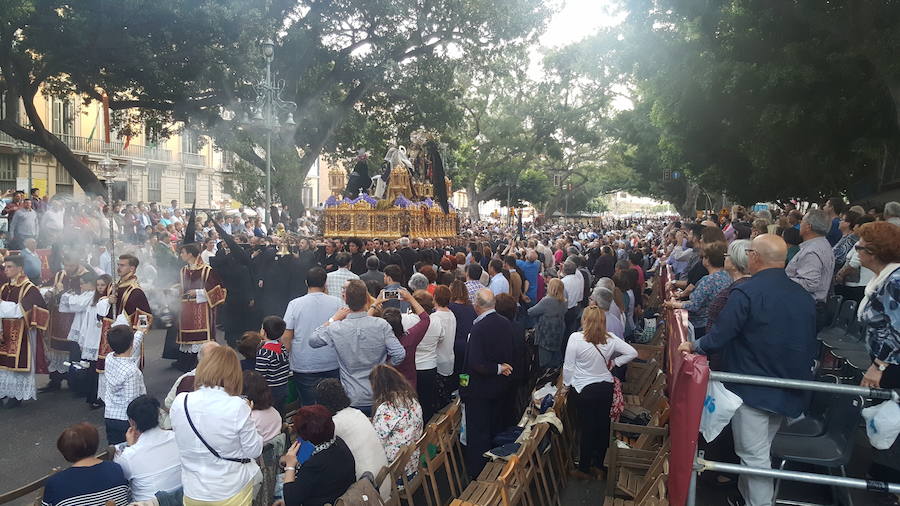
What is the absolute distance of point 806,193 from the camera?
20.9 m

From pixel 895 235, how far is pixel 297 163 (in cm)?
2168

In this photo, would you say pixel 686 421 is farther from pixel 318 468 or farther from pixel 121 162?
pixel 121 162

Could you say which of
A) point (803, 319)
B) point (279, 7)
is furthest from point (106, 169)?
point (279, 7)

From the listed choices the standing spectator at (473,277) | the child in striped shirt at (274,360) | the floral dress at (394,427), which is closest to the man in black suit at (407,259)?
the standing spectator at (473,277)

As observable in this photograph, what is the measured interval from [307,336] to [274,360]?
2.39 ft

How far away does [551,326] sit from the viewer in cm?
816

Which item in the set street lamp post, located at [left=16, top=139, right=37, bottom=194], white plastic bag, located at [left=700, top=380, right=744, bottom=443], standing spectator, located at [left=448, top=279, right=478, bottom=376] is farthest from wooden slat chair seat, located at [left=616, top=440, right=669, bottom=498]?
street lamp post, located at [left=16, top=139, right=37, bottom=194]

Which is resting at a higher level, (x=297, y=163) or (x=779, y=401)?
(x=297, y=163)

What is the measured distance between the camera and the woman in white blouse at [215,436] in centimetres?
402

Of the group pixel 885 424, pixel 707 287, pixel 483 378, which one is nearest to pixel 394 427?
pixel 483 378

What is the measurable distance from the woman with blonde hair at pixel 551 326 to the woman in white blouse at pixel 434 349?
135 cm

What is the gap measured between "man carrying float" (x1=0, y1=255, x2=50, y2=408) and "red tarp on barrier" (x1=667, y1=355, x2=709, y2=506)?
738cm

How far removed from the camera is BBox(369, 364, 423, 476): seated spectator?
5129 mm

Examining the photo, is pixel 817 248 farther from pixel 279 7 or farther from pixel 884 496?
pixel 279 7
